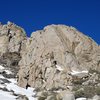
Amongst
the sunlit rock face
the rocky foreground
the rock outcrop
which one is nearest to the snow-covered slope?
the rocky foreground

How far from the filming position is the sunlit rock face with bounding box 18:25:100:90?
6494 cm

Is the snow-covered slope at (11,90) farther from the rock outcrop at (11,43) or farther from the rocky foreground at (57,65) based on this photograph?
the rock outcrop at (11,43)

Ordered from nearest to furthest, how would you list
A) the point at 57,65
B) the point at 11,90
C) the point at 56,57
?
the point at 11,90 → the point at 57,65 → the point at 56,57

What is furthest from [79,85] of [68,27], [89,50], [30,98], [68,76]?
[68,27]

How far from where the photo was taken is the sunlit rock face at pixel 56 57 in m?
64.9

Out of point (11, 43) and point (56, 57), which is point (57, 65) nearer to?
point (56, 57)

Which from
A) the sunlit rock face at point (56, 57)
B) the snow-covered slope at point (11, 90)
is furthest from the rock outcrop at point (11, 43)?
the sunlit rock face at point (56, 57)

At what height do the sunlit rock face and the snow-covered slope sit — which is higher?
the sunlit rock face

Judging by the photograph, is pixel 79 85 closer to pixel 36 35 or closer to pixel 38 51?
pixel 38 51

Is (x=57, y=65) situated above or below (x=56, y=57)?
below

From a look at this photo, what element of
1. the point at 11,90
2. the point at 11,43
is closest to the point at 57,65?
the point at 11,90

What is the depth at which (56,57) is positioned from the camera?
228 feet

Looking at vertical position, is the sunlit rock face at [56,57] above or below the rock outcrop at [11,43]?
below

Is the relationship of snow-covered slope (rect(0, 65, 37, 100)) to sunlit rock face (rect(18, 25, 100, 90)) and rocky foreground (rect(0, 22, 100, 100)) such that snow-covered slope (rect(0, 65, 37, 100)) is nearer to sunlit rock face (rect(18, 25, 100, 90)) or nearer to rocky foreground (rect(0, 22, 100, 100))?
rocky foreground (rect(0, 22, 100, 100))
